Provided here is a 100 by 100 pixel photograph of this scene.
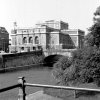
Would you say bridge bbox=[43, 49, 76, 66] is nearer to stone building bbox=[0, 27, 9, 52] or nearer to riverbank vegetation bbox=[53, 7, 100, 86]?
stone building bbox=[0, 27, 9, 52]

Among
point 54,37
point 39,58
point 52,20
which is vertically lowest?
point 39,58

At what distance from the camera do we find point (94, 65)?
14992 millimetres

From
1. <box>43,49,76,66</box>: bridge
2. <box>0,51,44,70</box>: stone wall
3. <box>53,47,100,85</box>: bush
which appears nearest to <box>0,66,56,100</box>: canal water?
<box>53,47,100,85</box>: bush

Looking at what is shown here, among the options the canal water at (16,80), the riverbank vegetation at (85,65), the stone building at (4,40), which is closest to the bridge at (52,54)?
the stone building at (4,40)

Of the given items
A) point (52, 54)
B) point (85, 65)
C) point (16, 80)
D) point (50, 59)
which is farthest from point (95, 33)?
point (50, 59)

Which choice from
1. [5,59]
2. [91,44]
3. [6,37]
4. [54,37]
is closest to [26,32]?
[54,37]

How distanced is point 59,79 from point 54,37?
78466 mm

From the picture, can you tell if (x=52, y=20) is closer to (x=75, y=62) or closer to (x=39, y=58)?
(x=39, y=58)

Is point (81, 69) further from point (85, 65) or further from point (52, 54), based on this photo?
point (52, 54)

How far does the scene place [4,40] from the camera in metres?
104

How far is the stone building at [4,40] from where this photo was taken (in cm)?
9957

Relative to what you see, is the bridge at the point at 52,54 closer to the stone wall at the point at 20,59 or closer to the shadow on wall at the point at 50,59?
the shadow on wall at the point at 50,59

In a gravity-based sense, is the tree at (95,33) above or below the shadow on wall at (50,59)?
above

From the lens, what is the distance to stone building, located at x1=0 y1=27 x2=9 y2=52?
327ft
